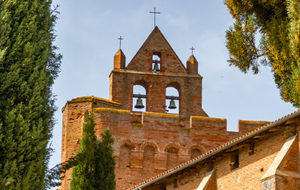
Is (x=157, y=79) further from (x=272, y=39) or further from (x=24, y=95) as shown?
(x=24, y=95)

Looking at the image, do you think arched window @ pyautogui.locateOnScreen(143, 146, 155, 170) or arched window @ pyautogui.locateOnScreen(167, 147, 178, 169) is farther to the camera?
arched window @ pyautogui.locateOnScreen(167, 147, 178, 169)

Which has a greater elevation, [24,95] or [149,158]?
[24,95]

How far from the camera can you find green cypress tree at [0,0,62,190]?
13977 mm

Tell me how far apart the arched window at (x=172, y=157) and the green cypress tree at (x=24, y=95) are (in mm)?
16523

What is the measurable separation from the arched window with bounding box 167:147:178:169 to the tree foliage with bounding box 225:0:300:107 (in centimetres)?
653

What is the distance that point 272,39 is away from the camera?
24.9 m

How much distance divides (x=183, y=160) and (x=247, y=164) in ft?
35.5

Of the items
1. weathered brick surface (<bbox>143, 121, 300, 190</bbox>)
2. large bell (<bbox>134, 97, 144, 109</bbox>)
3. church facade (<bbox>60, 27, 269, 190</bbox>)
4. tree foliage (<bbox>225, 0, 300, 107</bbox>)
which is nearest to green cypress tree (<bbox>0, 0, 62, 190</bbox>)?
weathered brick surface (<bbox>143, 121, 300, 190</bbox>)

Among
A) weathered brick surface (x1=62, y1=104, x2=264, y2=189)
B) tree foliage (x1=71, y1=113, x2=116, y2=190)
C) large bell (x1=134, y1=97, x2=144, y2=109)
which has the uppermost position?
large bell (x1=134, y1=97, x2=144, y2=109)

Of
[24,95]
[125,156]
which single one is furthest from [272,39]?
[24,95]

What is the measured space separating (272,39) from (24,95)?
12.4 m

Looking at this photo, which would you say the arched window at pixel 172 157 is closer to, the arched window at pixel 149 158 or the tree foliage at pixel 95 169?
the arched window at pixel 149 158

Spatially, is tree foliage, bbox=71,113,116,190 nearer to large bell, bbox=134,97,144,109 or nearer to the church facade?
the church facade

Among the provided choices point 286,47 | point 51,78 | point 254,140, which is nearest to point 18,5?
point 51,78
